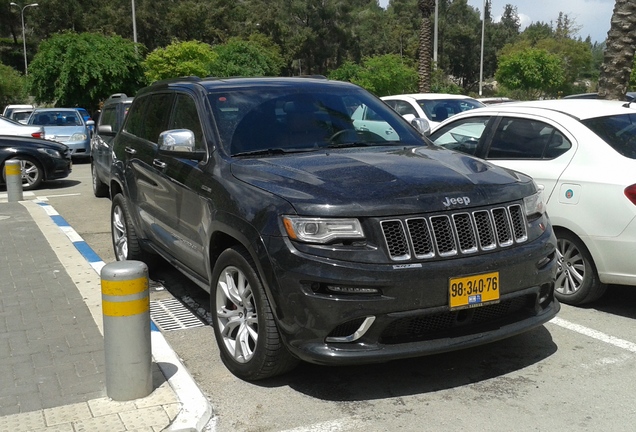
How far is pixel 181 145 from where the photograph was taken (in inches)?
202

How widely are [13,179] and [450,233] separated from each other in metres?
10.3

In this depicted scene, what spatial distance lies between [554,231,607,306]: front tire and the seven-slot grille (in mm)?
1632

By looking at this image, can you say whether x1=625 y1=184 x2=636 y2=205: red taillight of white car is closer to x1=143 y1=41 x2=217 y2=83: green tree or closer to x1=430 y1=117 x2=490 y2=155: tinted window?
x1=430 y1=117 x2=490 y2=155: tinted window

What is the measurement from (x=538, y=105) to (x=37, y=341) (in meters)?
4.75

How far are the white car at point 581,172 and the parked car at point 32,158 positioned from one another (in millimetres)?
10446

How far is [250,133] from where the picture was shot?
5270 mm

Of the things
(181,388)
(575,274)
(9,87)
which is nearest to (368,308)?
(181,388)

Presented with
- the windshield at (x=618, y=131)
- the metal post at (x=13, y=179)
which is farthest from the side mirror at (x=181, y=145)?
the metal post at (x=13, y=179)

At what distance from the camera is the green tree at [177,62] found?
118 feet

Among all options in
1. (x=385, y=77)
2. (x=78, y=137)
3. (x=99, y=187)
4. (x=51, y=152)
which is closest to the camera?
(x=99, y=187)

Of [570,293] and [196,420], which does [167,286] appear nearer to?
[196,420]

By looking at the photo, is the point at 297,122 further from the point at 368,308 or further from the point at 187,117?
the point at 368,308

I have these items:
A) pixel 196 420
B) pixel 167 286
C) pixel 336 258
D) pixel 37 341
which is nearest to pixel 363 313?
pixel 336 258

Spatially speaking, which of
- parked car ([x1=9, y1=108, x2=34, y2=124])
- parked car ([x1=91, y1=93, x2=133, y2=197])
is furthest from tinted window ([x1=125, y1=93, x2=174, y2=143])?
parked car ([x1=9, y1=108, x2=34, y2=124])
